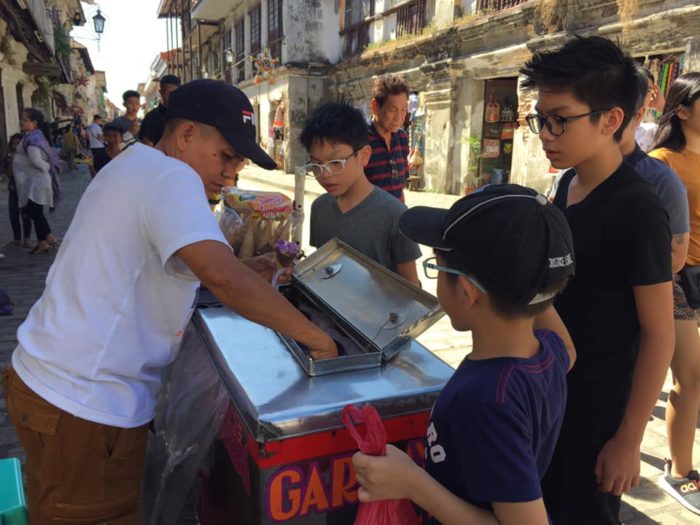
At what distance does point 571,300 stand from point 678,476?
1537 mm

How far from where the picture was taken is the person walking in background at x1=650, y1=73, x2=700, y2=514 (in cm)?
231

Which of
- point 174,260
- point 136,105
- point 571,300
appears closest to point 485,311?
point 571,300

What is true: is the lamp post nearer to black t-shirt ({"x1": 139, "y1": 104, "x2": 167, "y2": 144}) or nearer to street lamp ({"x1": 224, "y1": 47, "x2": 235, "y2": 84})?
street lamp ({"x1": 224, "y1": 47, "x2": 235, "y2": 84})

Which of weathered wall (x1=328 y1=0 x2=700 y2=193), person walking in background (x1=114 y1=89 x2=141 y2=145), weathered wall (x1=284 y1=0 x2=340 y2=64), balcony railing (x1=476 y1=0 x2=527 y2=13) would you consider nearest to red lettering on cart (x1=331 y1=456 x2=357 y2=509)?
person walking in background (x1=114 y1=89 x2=141 y2=145)

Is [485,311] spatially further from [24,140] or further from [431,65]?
[431,65]

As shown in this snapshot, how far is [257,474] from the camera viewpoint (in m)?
1.26

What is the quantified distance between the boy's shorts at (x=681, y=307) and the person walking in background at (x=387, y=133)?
1.81 metres

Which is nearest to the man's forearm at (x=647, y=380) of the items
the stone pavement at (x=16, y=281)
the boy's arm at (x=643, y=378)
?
the boy's arm at (x=643, y=378)

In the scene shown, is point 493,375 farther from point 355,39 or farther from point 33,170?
point 355,39

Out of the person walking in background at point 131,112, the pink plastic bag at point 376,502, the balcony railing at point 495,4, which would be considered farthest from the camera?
the balcony railing at point 495,4

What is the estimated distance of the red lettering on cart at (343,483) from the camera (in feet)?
4.33

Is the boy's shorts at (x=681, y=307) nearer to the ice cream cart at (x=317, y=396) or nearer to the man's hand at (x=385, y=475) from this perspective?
the ice cream cart at (x=317, y=396)

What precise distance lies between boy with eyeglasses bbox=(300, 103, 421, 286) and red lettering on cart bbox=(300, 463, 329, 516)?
0.97 meters

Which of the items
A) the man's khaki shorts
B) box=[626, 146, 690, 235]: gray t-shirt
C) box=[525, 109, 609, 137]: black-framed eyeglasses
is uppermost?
box=[525, 109, 609, 137]: black-framed eyeglasses
